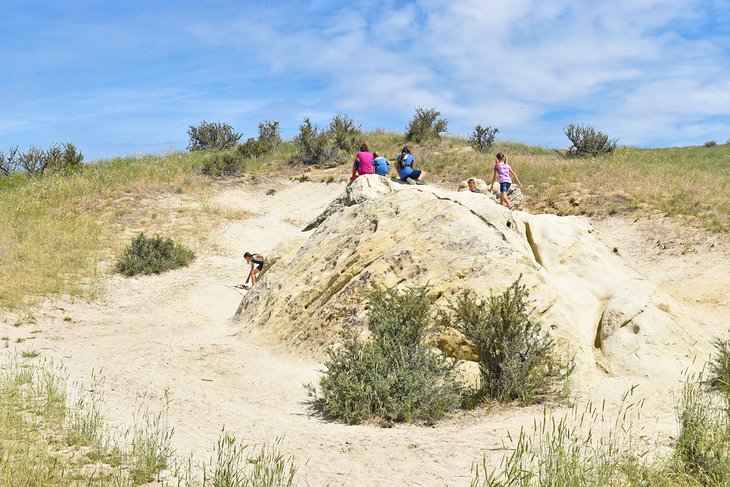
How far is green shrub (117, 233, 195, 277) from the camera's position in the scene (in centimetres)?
1822

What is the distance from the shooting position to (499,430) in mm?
6051

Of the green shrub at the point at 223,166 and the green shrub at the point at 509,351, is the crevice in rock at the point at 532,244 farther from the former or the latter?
the green shrub at the point at 223,166

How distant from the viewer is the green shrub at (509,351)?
725 cm

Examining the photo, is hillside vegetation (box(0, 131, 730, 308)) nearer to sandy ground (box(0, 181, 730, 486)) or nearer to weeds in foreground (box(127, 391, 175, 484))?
sandy ground (box(0, 181, 730, 486))

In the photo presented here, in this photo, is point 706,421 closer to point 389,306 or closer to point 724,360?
point 724,360

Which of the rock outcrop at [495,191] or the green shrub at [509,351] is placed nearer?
the green shrub at [509,351]

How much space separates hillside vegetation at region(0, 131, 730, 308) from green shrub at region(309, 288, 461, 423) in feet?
31.0

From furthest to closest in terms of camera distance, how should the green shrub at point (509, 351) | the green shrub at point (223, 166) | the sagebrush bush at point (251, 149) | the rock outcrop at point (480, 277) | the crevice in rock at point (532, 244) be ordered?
1. the sagebrush bush at point (251, 149)
2. the green shrub at point (223, 166)
3. the crevice in rock at point (532, 244)
4. the rock outcrop at point (480, 277)
5. the green shrub at point (509, 351)

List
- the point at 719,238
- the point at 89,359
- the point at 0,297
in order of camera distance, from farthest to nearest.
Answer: the point at 719,238
the point at 0,297
the point at 89,359

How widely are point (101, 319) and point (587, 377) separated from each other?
36.4 feet

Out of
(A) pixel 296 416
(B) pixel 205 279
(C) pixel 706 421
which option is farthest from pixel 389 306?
(B) pixel 205 279

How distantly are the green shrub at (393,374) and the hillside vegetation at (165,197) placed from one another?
9.45 meters

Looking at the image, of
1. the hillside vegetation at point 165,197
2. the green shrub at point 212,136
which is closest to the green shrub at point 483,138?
the hillside vegetation at point 165,197

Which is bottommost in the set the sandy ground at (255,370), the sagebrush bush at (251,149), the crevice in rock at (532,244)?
the sandy ground at (255,370)
